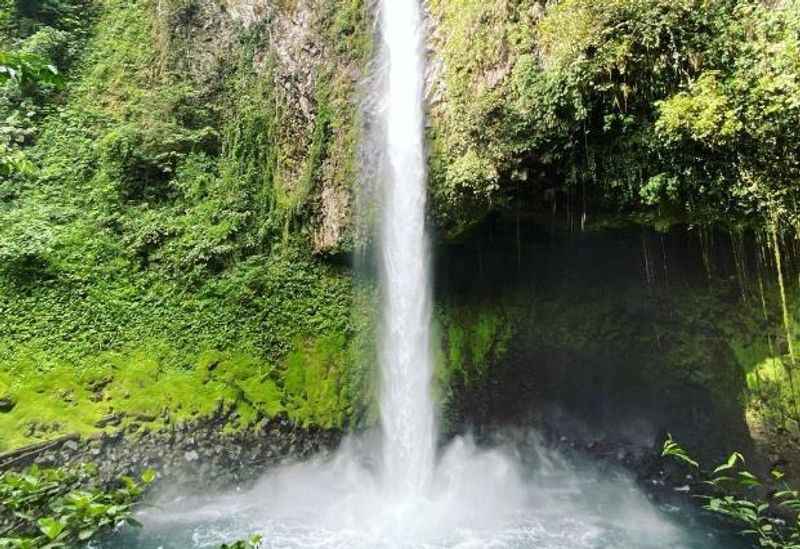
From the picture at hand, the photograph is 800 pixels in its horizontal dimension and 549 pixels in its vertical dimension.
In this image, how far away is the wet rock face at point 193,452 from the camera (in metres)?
7.04

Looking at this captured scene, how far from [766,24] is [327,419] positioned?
8067 millimetres

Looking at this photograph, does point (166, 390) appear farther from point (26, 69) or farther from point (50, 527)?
point (50, 527)

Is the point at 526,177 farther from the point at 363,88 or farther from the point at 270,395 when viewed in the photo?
the point at 270,395

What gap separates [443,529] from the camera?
21.2 feet

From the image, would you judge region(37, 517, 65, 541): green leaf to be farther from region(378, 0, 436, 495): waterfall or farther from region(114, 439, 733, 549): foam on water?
region(378, 0, 436, 495): waterfall

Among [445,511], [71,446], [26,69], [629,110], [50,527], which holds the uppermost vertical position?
[629,110]

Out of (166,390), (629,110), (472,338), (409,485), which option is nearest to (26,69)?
(629,110)

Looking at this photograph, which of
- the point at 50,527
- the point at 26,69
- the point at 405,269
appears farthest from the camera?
the point at 405,269

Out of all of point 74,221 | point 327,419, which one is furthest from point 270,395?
point 74,221

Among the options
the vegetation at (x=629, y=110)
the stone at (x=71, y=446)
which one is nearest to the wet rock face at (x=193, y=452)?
the stone at (x=71, y=446)

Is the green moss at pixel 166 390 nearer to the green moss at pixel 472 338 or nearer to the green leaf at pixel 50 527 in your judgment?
the green moss at pixel 472 338

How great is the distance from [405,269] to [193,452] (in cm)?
447

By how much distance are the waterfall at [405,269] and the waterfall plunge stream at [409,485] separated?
2 cm

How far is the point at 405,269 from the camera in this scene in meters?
8.59
